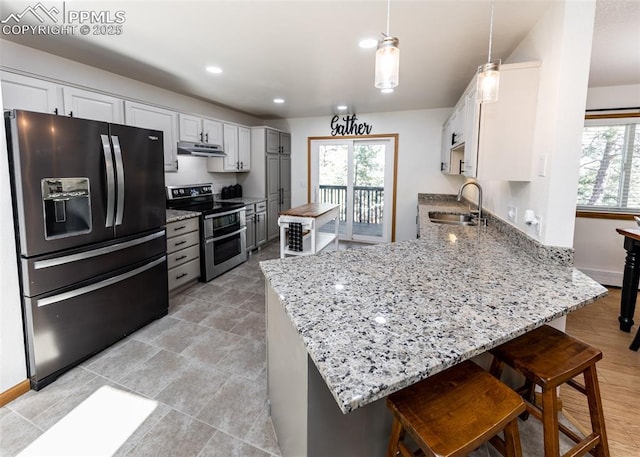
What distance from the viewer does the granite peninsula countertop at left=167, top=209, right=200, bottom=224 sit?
3.29 meters

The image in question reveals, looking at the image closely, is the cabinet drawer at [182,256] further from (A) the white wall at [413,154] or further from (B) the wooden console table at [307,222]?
(A) the white wall at [413,154]

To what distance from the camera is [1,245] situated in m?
1.85

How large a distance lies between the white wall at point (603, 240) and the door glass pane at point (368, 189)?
2.89 meters

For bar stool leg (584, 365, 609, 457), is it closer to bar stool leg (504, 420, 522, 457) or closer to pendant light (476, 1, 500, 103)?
bar stool leg (504, 420, 522, 457)

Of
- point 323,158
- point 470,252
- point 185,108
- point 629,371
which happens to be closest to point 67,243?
point 470,252

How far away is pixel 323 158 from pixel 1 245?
4.86 m

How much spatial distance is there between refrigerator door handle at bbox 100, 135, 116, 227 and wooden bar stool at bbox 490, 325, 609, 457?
261cm

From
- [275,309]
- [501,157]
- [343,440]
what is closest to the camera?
[343,440]

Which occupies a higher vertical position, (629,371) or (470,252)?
(470,252)

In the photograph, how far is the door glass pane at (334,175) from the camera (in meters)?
5.96

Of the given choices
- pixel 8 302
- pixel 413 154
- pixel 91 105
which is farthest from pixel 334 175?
pixel 8 302

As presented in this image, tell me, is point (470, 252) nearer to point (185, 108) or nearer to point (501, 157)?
point (501, 157)

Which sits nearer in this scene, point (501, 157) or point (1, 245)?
point (1, 245)

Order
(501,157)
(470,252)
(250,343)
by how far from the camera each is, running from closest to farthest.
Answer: (470,252) < (501,157) < (250,343)
